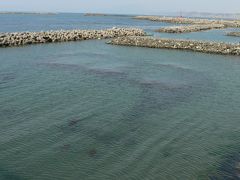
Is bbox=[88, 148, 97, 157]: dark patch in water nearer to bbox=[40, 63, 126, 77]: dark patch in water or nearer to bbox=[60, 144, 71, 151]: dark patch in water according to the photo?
bbox=[60, 144, 71, 151]: dark patch in water

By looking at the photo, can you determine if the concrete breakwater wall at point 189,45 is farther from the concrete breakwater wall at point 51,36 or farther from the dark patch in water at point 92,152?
the dark patch in water at point 92,152

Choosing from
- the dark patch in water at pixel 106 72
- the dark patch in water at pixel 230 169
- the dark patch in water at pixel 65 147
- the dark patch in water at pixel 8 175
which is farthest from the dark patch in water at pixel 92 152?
the dark patch in water at pixel 106 72

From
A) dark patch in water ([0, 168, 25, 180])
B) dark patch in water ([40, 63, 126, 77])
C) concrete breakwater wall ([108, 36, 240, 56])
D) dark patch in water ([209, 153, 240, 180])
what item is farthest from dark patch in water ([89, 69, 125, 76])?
dark patch in water ([0, 168, 25, 180])

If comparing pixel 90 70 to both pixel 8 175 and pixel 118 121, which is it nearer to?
pixel 118 121

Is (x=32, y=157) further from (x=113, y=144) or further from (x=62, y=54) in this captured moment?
(x=62, y=54)

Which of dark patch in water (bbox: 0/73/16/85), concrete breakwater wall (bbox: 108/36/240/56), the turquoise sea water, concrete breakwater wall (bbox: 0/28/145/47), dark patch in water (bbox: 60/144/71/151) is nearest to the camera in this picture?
the turquoise sea water

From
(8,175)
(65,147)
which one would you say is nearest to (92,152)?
(65,147)
